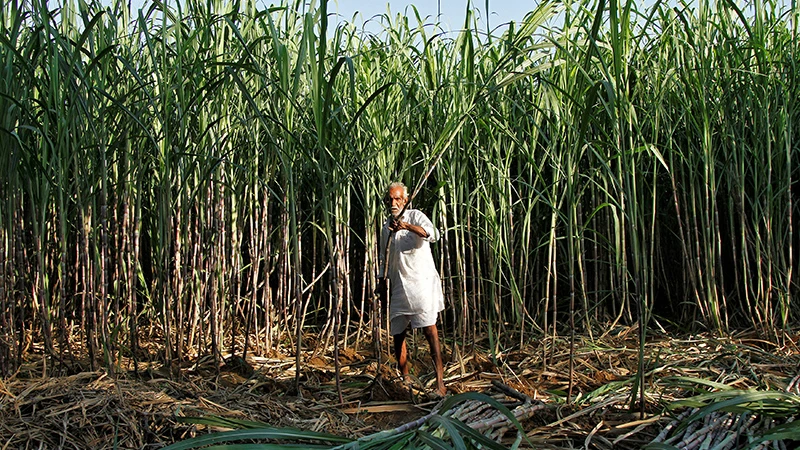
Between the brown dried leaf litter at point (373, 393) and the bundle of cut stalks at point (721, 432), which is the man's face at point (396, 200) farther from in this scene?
the bundle of cut stalks at point (721, 432)

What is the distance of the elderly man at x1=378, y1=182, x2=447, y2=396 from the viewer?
9.18 ft

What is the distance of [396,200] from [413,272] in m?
0.33

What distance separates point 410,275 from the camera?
2.85 metres

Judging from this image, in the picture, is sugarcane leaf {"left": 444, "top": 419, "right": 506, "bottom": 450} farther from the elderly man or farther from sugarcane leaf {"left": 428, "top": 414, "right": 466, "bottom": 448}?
the elderly man

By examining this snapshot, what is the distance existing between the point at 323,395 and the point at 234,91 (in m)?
1.45

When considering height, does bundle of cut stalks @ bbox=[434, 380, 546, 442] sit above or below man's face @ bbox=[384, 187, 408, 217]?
below

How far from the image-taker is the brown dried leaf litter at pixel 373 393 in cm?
191

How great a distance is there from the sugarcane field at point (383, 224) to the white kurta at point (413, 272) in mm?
11

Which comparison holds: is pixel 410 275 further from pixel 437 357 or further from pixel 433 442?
pixel 433 442

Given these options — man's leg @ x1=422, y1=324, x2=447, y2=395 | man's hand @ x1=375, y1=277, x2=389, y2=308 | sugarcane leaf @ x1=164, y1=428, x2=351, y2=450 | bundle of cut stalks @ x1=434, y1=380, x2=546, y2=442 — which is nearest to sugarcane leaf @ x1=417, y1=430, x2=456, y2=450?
sugarcane leaf @ x1=164, y1=428, x2=351, y2=450

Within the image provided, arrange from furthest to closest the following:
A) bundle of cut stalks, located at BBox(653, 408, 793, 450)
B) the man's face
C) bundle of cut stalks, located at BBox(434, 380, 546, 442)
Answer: the man's face < bundle of cut stalks, located at BBox(434, 380, 546, 442) < bundle of cut stalks, located at BBox(653, 408, 793, 450)

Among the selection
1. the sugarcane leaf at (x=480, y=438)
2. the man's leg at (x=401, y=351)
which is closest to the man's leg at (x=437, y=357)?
the man's leg at (x=401, y=351)

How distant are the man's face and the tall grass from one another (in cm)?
10

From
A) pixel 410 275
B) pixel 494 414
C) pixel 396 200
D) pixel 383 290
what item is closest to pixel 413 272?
pixel 410 275
